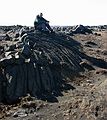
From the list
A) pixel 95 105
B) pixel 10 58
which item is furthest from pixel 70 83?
pixel 95 105

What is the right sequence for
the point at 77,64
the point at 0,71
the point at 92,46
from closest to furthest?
the point at 0,71 < the point at 77,64 < the point at 92,46

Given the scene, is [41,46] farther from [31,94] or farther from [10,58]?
[31,94]

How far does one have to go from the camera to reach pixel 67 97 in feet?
119

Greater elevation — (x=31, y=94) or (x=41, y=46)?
(x=41, y=46)

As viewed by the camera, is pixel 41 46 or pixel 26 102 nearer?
pixel 26 102

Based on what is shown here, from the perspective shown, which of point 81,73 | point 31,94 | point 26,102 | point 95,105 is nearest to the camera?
point 95,105

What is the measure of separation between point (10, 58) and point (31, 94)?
6.60m

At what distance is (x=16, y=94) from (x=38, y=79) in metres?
4.73
